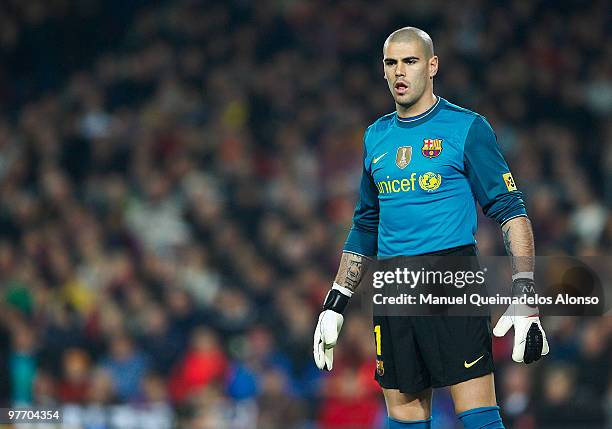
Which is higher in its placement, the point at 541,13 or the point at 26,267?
the point at 541,13

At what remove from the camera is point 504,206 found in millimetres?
4789

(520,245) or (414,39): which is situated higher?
(414,39)

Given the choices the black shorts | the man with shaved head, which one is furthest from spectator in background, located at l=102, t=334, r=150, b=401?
the black shorts

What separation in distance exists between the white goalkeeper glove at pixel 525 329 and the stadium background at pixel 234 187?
172 inches

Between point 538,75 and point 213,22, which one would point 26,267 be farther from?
point 538,75

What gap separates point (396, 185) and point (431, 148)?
0.22 meters

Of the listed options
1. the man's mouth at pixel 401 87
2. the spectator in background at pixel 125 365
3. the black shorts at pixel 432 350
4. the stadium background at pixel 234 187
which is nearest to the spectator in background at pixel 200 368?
the stadium background at pixel 234 187

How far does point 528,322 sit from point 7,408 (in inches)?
233

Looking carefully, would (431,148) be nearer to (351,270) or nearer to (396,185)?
(396,185)

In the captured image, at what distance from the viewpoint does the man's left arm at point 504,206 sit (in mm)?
4680

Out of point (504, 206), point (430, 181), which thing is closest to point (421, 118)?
point (430, 181)

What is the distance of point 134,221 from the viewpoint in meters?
12.2

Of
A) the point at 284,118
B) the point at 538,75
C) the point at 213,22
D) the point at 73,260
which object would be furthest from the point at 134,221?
the point at 538,75

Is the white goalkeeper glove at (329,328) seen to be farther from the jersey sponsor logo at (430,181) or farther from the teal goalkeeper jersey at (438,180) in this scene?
the jersey sponsor logo at (430,181)
